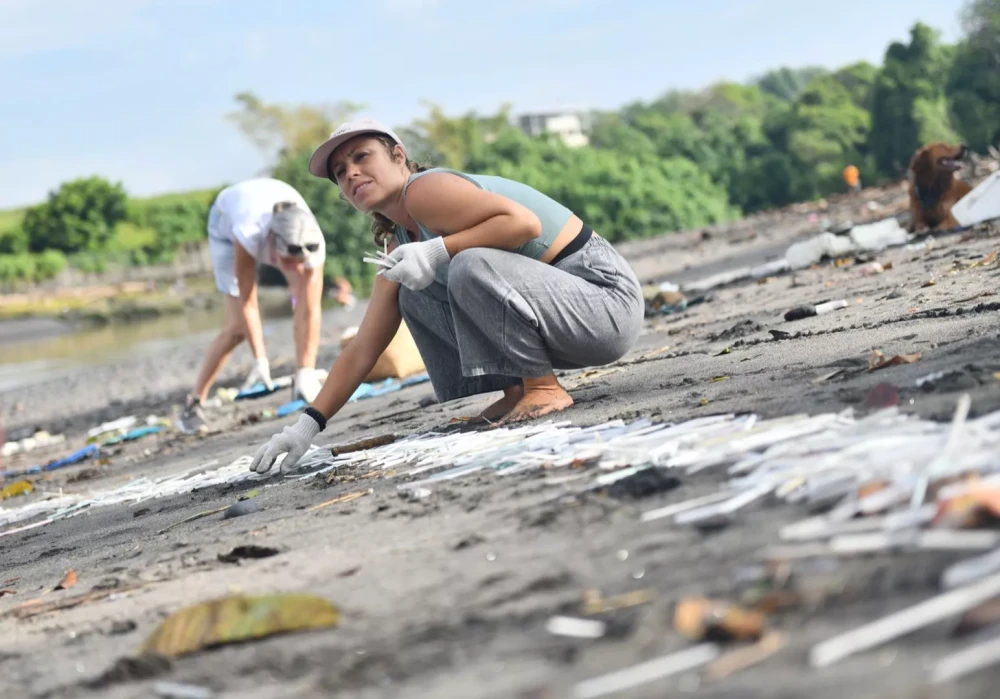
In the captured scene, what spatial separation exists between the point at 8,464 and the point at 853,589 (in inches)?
360

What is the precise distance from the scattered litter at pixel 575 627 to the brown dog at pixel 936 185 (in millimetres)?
8262

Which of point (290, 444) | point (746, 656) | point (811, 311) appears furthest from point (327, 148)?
point (811, 311)

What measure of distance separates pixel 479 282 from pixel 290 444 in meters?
1.01

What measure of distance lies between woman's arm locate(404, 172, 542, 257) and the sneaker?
185 inches

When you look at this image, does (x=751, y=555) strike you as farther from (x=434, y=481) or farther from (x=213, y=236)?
(x=213, y=236)

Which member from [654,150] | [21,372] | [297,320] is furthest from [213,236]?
[654,150]

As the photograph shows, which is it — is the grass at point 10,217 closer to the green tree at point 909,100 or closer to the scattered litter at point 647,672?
the green tree at point 909,100

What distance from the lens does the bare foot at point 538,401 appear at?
420cm

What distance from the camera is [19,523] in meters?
5.27

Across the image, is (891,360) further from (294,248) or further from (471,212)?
(294,248)

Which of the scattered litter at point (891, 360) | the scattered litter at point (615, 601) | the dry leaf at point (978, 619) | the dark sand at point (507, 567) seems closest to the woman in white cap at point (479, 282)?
the dark sand at point (507, 567)

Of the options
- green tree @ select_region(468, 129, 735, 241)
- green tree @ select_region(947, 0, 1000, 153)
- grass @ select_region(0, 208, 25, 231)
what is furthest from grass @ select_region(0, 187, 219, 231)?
green tree @ select_region(947, 0, 1000, 153)

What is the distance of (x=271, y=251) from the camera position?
7820 millimetres

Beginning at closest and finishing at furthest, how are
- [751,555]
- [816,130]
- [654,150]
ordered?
[751,555], [816,130], [654,150]
